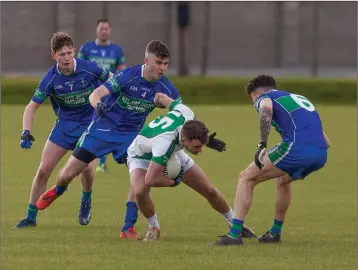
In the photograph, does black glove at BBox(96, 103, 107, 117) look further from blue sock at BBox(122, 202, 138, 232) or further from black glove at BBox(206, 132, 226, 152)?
black glove at BBox(206, 132, 226, 152)

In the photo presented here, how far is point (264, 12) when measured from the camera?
4062 cm

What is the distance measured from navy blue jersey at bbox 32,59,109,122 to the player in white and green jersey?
3.68 ft

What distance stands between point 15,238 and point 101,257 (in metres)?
1.49

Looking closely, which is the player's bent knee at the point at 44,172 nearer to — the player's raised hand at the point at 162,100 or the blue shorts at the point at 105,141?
the blue shorts at the point at 105,141

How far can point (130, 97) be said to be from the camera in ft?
35.6

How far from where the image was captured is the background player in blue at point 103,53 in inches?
708

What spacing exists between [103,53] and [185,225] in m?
6.99

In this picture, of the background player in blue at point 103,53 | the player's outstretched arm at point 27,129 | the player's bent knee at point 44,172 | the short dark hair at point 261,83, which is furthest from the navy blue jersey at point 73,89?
the background player in blue at point 103,53

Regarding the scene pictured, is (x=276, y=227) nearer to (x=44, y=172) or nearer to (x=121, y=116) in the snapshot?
(x=121, y=116)

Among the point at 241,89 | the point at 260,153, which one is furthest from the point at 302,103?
the point at 241,89

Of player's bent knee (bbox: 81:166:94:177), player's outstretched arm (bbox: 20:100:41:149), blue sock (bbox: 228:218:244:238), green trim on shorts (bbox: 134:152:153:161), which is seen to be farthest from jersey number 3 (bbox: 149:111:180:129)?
player's bent knee (bbox: 81:166:94:177)

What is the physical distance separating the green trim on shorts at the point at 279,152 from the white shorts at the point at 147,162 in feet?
2.65

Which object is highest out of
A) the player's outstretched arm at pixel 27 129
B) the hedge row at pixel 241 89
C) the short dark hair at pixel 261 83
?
the short dark hair at pixel 261 83

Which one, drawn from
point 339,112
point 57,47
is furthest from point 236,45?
point 57,47
